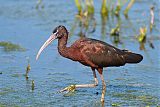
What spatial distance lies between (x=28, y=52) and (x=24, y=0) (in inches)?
213

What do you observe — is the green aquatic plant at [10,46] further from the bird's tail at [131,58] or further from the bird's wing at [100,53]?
the bird's tail at [131,58]

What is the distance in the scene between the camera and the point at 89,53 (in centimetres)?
943

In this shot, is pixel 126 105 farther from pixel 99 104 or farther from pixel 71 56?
pixel 71 56

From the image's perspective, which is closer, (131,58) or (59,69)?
(131,58)

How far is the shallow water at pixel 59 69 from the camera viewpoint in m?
9.40

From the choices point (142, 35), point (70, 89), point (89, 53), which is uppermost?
point (142, 35)

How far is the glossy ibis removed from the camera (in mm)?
9430

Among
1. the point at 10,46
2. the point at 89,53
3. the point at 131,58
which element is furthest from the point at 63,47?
the point at 10,46

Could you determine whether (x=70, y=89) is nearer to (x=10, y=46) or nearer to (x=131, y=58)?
(x=131, y=58)

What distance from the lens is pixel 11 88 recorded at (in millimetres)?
9812

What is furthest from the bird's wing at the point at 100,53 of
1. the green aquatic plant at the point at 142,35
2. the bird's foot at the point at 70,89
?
the green aquatic plant at the point at 142,35

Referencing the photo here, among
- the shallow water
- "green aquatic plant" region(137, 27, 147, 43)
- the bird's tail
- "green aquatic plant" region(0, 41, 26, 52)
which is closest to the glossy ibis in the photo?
the bird's tail

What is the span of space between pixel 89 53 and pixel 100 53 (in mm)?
232

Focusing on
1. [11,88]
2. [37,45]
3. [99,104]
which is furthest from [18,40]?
[99,104]
